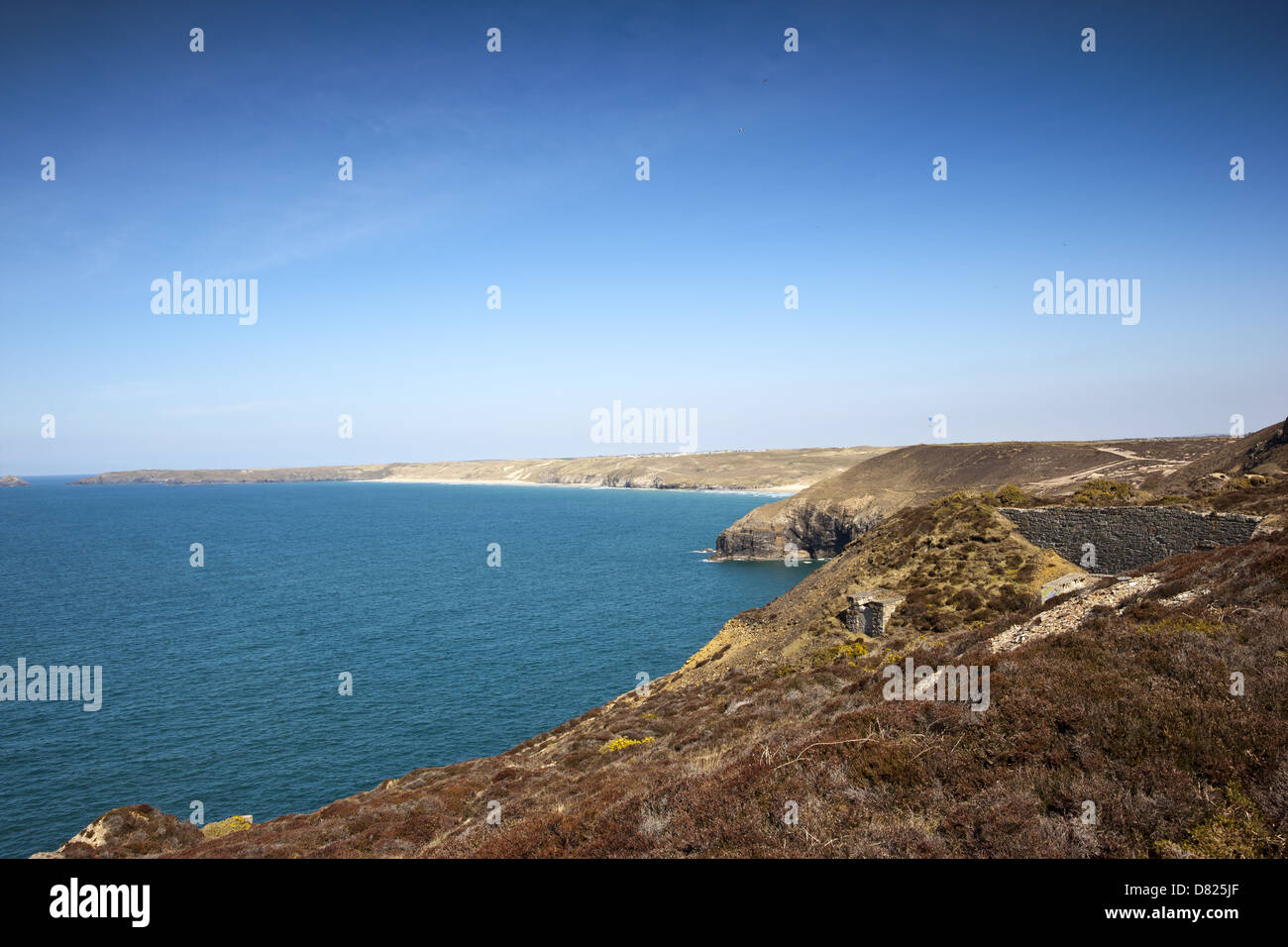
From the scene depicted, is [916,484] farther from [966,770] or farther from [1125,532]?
[966,770]

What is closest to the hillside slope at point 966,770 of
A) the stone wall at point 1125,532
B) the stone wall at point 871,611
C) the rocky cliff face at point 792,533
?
the stone wall at point 1125,532

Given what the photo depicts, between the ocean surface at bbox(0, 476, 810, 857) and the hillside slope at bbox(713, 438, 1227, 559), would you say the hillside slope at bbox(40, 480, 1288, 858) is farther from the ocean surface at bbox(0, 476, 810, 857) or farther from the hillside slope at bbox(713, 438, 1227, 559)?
the hillside slope at bbox(713, 438, 1227, 559)

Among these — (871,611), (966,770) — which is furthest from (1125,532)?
(966,770)

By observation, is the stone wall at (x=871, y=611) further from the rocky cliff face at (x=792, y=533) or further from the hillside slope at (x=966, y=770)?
the rocky cliff face at (x=792, y=533)
